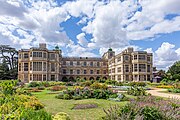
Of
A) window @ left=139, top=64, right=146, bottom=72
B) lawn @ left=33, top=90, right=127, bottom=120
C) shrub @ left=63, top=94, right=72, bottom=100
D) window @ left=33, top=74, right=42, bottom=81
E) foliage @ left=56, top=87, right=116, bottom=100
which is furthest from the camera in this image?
window @ left=139, top=64, right=146, bottom=72

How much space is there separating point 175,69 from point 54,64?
30.7 meters

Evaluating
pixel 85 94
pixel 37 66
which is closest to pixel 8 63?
pixel 37 66

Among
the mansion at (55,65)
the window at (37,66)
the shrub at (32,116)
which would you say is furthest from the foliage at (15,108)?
the mansion at (55,65)

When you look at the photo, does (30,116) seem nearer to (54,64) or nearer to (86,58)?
(54,64)

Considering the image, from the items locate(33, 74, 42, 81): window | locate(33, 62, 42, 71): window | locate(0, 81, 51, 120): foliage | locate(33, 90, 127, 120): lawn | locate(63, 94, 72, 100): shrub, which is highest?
locate(33, 62, 42, 71): window

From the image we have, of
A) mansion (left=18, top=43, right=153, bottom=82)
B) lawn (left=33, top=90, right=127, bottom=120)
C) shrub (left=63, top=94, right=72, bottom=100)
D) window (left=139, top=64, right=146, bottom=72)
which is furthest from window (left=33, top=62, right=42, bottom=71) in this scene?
lawn (left=33, top=90, right=127, bottom=120)

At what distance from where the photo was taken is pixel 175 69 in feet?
173

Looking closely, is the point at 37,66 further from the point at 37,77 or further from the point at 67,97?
the point at 67,97

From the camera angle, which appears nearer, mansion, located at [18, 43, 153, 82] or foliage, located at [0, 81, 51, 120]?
foliage, located at [0, 81, 51, 120]

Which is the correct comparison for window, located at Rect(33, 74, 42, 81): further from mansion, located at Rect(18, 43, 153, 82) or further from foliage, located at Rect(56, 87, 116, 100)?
foliage, located at Rect(56, 87, 116, 100)

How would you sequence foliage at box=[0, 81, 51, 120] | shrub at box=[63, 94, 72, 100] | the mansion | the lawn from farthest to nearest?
the mansion → shrub at box=[63, 94, 72, 100] → the lawn → foliage at box=[0, 81, 51, 120]

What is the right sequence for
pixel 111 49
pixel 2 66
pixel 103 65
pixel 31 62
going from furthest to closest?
1. pixel 111 49
2. pixel 103 65
3. pixel 2 66
4. pixel 31 62

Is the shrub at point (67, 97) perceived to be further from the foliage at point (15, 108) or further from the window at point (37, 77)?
the window at point (37, 77)

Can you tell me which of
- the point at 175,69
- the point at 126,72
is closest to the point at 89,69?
the point at 126,72
